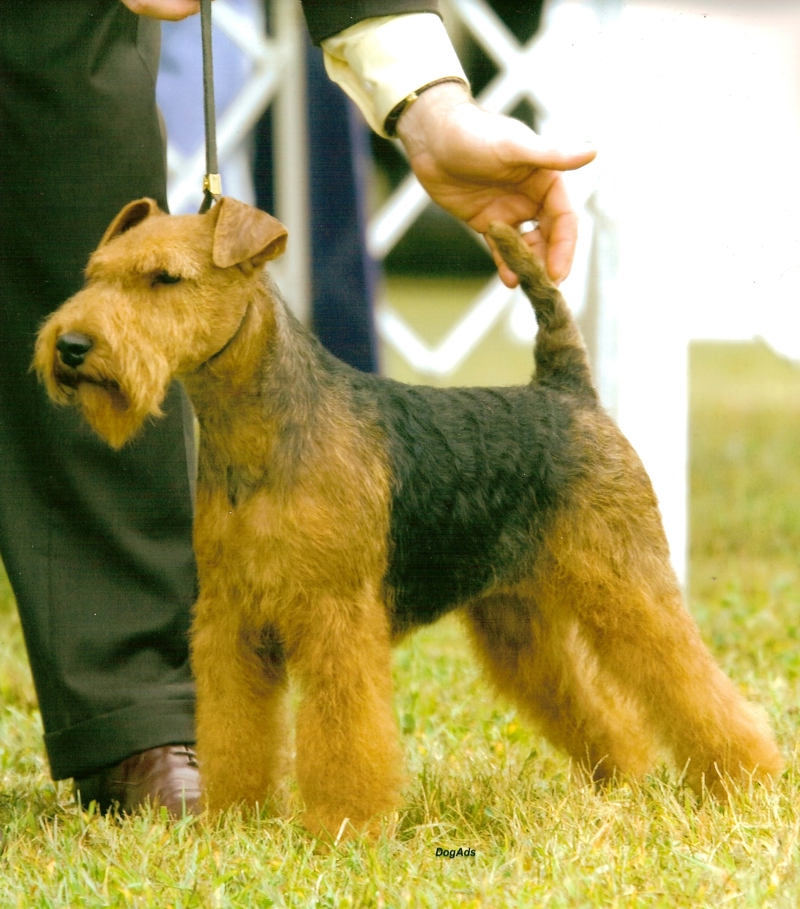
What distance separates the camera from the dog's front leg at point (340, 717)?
7.54 feet

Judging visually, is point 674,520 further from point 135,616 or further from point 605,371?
point 135,616

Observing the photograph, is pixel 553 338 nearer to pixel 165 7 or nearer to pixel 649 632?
pixel 649 632

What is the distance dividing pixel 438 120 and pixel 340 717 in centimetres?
116

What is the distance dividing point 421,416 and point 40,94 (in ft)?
3.56

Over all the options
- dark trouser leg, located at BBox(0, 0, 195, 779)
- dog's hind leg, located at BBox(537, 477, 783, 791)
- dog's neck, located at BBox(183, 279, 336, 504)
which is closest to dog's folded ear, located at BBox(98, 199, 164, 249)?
dog's neck, located at BBox(183, 279, 336, 504)

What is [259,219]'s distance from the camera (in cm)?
227

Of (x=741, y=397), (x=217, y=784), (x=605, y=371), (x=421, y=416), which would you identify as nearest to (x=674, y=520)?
(x=605, y=371)

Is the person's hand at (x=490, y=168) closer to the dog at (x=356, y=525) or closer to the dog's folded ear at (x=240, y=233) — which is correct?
the dog at (x=356, y=525)

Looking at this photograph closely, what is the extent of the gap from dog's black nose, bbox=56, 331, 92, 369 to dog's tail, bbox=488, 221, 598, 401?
96cm

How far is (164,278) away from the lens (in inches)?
87.9

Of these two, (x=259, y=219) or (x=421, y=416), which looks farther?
(x=421, y=416)

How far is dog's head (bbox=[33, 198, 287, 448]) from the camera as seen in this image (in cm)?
214

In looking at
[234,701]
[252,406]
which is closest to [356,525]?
[252,406]

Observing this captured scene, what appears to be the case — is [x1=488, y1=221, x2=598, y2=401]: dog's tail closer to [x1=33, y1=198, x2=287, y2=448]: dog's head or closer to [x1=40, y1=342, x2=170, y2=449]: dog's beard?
[x1=33, y1=198, x2=287, y2=448]: dog's head
